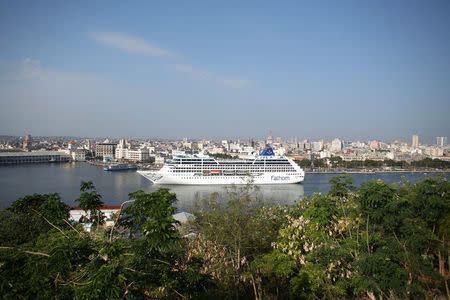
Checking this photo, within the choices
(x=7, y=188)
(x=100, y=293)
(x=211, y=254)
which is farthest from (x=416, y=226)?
(x=7, y=188)

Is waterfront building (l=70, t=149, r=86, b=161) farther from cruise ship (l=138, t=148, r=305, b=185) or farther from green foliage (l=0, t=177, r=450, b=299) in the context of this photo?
green foliage (l=0, t=177, r=450, b=299)

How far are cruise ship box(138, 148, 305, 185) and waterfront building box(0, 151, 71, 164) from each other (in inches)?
697

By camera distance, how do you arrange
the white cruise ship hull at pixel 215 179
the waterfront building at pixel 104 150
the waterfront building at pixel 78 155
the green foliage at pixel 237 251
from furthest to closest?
the waterfront building at pixel 104 150
the waterfront building at pixel 78 155
the white cruise ship hull at pixel 215 179
the green foliage at pixel 237 251

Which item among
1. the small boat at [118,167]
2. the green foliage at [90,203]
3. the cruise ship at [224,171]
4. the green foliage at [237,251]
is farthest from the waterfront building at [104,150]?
the green foliage at [90,203]

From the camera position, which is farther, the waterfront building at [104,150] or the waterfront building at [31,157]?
the waterfront building at [104,150]

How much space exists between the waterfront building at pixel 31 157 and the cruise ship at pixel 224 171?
1769cm

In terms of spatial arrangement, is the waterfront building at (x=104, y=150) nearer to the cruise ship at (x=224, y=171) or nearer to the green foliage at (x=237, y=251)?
the cruise ship at (x=224, y=171)

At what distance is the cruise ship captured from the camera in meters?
13.7

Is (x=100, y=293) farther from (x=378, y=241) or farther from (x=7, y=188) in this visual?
(x=7, y=188)

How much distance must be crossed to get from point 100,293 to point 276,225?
295 cm

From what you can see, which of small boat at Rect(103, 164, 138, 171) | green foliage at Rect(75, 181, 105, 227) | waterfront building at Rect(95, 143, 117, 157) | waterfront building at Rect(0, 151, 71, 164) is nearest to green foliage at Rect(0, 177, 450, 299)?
green foliage at Rect(75, 181, 105, 227)

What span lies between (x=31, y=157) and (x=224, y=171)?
70.1 ft

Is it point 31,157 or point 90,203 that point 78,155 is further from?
point 90,203

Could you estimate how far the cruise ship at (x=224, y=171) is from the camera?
13.7 meters
